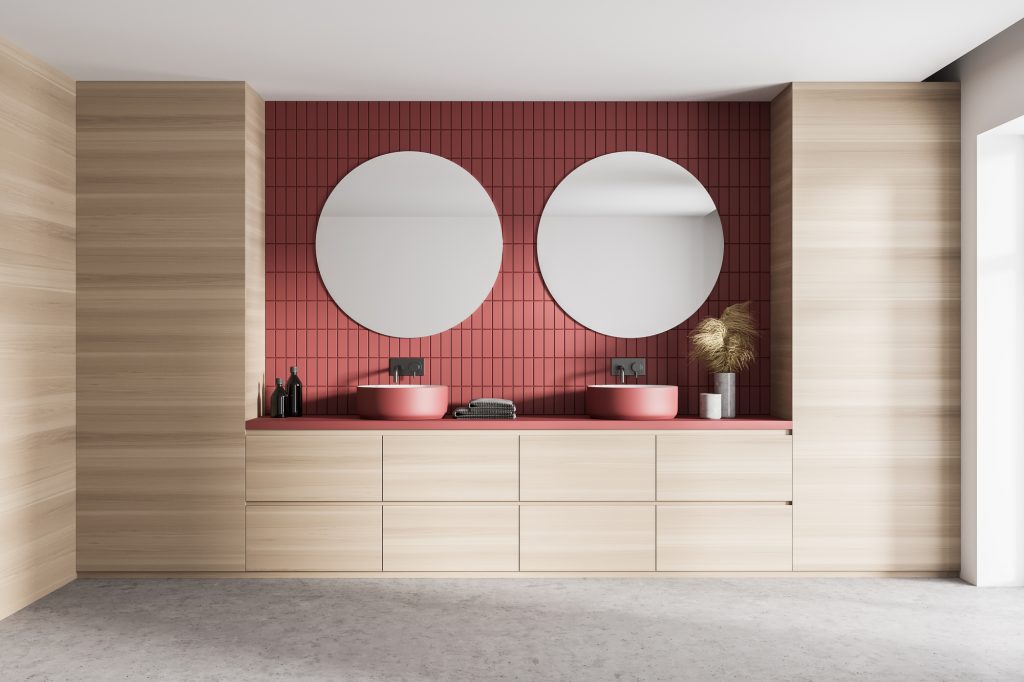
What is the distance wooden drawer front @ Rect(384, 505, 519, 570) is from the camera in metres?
3.95

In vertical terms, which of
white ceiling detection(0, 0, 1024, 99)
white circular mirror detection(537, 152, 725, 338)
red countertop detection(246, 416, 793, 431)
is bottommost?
red countertop detection(246, 416, 793, 431)

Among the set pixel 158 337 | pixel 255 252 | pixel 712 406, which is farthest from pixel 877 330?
pixel 158 337

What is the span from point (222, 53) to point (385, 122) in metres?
1.01

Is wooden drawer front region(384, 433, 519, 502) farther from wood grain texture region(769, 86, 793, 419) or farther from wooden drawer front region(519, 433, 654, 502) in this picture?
wood grain texture region(769, 86, 793, 419)

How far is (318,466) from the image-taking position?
3957 mm

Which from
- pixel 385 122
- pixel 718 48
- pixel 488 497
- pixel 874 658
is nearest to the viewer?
pixel 874 658

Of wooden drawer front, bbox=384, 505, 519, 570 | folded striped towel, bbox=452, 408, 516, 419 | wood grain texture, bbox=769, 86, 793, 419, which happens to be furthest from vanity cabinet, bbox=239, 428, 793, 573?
wood grain texture, bbox=769, 86, 793, 419

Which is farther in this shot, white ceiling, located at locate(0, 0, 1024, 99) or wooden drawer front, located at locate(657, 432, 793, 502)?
wooden drawer front, located at locate(657, 432, 793, 502)

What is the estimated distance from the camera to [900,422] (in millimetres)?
3998

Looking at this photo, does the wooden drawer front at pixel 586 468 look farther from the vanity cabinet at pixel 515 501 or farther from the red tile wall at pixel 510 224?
the red tile wall at pixel 510 224

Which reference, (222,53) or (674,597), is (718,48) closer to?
(222,53)

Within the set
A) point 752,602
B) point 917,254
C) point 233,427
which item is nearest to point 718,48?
point 917,254

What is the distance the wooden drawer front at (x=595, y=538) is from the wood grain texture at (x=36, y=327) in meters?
2.24

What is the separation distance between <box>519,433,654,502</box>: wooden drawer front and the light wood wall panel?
1.45 metres
